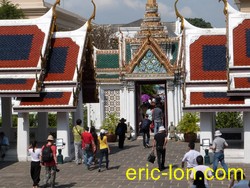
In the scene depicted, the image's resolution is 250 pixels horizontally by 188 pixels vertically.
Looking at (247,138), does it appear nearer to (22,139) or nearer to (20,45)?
(22,139)

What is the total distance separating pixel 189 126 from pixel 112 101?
6.16 metres

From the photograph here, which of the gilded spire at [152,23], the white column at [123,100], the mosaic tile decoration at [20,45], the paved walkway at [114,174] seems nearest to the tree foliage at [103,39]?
the gilded spire at [152,23]

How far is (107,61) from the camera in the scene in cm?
3509

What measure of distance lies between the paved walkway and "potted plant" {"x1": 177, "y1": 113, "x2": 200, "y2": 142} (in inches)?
160

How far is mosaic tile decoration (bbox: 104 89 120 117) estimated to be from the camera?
34.8 meters

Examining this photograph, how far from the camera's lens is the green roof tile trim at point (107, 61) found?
34.9 meters

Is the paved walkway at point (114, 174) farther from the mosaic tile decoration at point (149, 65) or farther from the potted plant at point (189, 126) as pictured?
the mosaic tile decoration at point (149, 65)

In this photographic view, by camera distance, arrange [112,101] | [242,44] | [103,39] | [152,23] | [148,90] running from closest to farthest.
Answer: [242,44]
[112,101]
[152,23]
[148,90]
[103,39]

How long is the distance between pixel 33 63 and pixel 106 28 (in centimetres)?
4561

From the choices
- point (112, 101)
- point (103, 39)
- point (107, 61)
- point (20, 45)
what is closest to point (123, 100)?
point (112, 101)

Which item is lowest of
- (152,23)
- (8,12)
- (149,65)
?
(149,65)

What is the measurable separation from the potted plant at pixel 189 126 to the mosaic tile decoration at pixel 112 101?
5.30m

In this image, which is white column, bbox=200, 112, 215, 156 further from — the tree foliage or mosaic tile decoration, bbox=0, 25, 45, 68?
the tree foliage

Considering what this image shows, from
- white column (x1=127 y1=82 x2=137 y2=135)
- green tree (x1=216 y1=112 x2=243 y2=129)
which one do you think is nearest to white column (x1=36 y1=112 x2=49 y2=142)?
white column (x1=127 y1=82 x2=137 y2=135)
